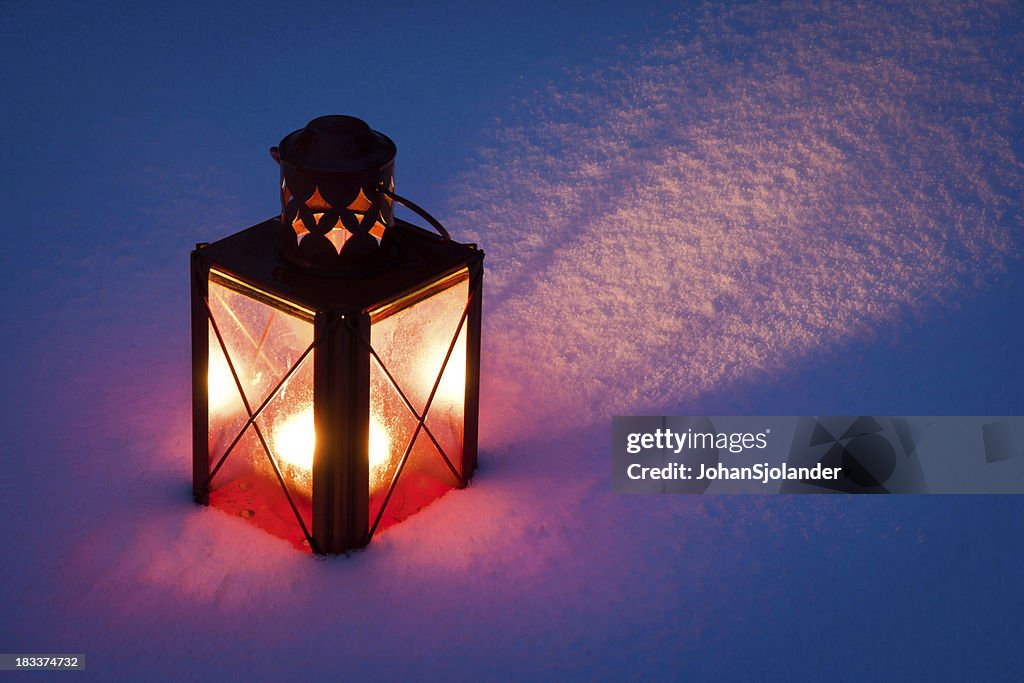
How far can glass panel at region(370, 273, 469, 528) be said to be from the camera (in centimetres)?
136

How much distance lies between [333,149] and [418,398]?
290mm

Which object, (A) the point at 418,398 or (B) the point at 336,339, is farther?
(A) the point at 418,398

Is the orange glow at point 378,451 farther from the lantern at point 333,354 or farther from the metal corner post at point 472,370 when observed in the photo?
the metal corner post at point 472,370

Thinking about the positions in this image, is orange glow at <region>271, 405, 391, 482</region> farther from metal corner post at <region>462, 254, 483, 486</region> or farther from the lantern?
metal corner post at <region>462, 254, 483, 486</region>

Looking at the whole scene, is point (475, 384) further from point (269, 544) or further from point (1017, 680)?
point (1017, 680)

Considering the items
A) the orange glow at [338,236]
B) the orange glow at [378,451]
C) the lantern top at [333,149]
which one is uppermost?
the lantern top at [333,149]

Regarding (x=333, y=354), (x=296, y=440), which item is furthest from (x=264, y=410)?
(x=333, y=354)

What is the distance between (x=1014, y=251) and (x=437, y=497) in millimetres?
1051

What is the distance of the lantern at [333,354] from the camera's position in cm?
131

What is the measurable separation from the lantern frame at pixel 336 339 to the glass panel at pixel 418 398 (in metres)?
0.01

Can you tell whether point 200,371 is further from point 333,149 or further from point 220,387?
point 333,149

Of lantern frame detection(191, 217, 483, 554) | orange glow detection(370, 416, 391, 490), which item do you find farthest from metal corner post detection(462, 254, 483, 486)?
orange glow detection(370, 416, 391, 490)

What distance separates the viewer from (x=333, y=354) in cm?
130

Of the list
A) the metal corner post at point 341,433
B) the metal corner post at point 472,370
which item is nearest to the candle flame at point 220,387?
the metal corner post at point 341,433
